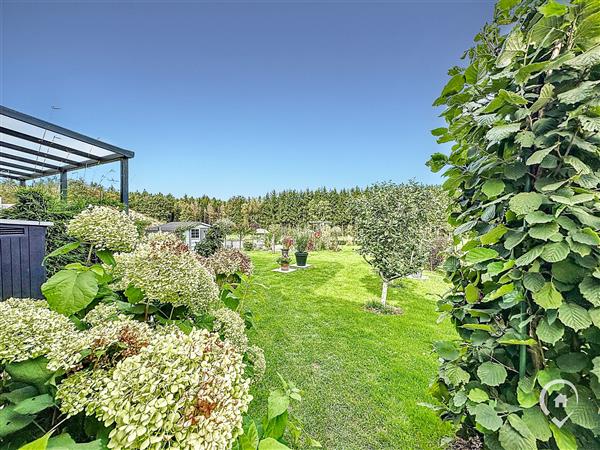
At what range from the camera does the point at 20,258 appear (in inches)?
73.8

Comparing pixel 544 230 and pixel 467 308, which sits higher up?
pixel 544 230

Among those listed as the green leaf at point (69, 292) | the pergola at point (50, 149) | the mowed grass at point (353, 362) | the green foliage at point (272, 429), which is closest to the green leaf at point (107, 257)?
the green leaf at point (69, 292)

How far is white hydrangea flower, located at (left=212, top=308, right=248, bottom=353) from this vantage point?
110cm

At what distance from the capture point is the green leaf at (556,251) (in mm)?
677

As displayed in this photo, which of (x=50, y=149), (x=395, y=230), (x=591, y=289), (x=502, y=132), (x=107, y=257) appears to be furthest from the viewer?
(x=395, y=230)

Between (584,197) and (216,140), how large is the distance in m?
12.4

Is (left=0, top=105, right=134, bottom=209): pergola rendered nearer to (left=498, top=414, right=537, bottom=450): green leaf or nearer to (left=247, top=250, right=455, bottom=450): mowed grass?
(left=247, top=250, right=455, bottom=450): mowed grass

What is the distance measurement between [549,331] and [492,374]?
0.21 metres

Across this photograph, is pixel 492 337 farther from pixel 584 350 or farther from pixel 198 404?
pixel 198 404

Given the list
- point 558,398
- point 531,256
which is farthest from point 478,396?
point 531,256

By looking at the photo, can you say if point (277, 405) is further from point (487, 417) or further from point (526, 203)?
point (526, 203)

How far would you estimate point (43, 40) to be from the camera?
3.40 metres

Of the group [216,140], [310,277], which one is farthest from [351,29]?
[216,140]

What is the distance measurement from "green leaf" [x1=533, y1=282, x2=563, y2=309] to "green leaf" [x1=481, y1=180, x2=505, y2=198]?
291 millimetres
